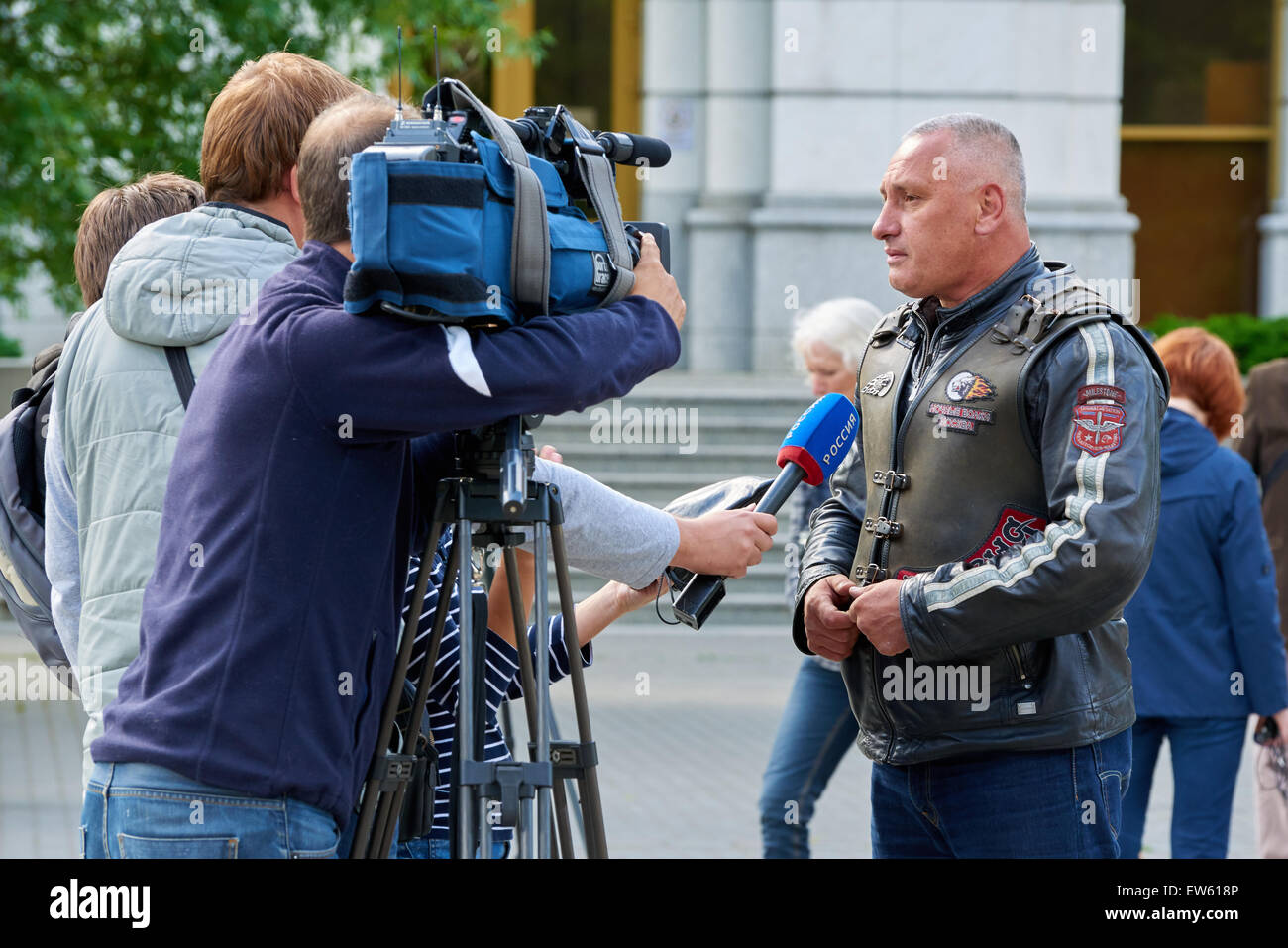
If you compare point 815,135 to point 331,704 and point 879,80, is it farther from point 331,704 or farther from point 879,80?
point 331,704

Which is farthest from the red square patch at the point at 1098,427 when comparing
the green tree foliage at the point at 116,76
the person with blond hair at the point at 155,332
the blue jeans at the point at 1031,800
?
the green tree foliage at the point at 116,76

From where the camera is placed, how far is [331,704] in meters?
2.52

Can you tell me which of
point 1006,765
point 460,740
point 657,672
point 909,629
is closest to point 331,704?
point 460,740

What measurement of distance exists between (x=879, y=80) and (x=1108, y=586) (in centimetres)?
1121

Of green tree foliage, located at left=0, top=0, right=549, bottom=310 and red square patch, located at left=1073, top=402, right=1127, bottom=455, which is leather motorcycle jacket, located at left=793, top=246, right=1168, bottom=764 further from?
green tree foliage, located at left=0, top=0, right=549, bottom=310

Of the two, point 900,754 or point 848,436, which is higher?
point 848,436

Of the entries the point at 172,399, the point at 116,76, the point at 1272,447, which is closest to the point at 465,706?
the point at 172,399

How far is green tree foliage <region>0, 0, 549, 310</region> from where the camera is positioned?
874 centimetres

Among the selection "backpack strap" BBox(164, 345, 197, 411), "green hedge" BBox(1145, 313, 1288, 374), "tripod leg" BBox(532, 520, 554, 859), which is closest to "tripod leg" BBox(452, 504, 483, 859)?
"tripod leg" BBox(532, 520, 554, 859)

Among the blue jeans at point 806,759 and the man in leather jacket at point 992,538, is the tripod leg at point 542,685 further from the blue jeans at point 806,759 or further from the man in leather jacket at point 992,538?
the blue jeans at point 806,759

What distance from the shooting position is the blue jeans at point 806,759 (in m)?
5.05

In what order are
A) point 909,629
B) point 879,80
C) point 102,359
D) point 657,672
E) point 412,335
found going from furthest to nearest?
1. point 879,80
2. point 657,672
3. point 909,629
4. point 102,359
5. point 412,335

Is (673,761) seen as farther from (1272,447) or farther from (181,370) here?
(181,370)

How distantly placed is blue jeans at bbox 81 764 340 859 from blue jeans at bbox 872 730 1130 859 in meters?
1.23
